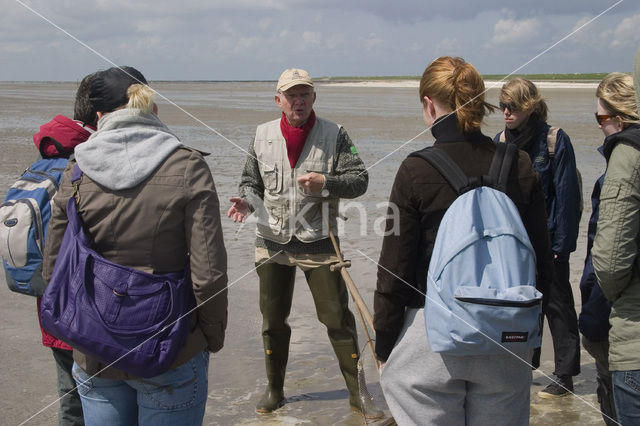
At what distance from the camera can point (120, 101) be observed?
273cm

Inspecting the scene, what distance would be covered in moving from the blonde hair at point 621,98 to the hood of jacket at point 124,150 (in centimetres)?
177

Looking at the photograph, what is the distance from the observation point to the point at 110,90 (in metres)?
2.73

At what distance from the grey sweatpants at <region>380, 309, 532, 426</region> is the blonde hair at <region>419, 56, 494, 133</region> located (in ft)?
2.37

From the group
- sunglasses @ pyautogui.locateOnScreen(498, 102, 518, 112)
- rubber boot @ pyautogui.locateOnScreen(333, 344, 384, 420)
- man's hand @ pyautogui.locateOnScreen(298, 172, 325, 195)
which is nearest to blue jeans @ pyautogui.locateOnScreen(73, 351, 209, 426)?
man's hand @ pyautogui.locateOnScreen(298, 172, 325, 195)

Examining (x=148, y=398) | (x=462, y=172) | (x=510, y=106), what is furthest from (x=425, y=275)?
(x=510, y=106)

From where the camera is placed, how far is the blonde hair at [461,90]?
2502 millimetres

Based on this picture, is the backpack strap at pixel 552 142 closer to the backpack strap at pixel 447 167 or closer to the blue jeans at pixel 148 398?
the backpack strap at pixel 447 167

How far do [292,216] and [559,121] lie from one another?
2174cm

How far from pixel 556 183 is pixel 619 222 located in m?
1.96

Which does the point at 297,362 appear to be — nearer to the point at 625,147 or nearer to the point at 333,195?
the point at 333,195

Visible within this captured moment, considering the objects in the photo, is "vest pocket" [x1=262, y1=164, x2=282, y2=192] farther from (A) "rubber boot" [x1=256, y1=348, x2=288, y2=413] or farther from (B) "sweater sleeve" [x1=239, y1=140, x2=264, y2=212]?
(A) "rubber boot" [x1=256, y1=348, x2=288, y2=413]

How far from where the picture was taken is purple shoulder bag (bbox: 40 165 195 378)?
2.45m

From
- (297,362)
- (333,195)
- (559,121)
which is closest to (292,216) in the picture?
(333,195)

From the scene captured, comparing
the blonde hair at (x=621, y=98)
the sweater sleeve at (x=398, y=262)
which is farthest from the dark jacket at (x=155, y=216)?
the blonde hair at (x=621, y=98)
